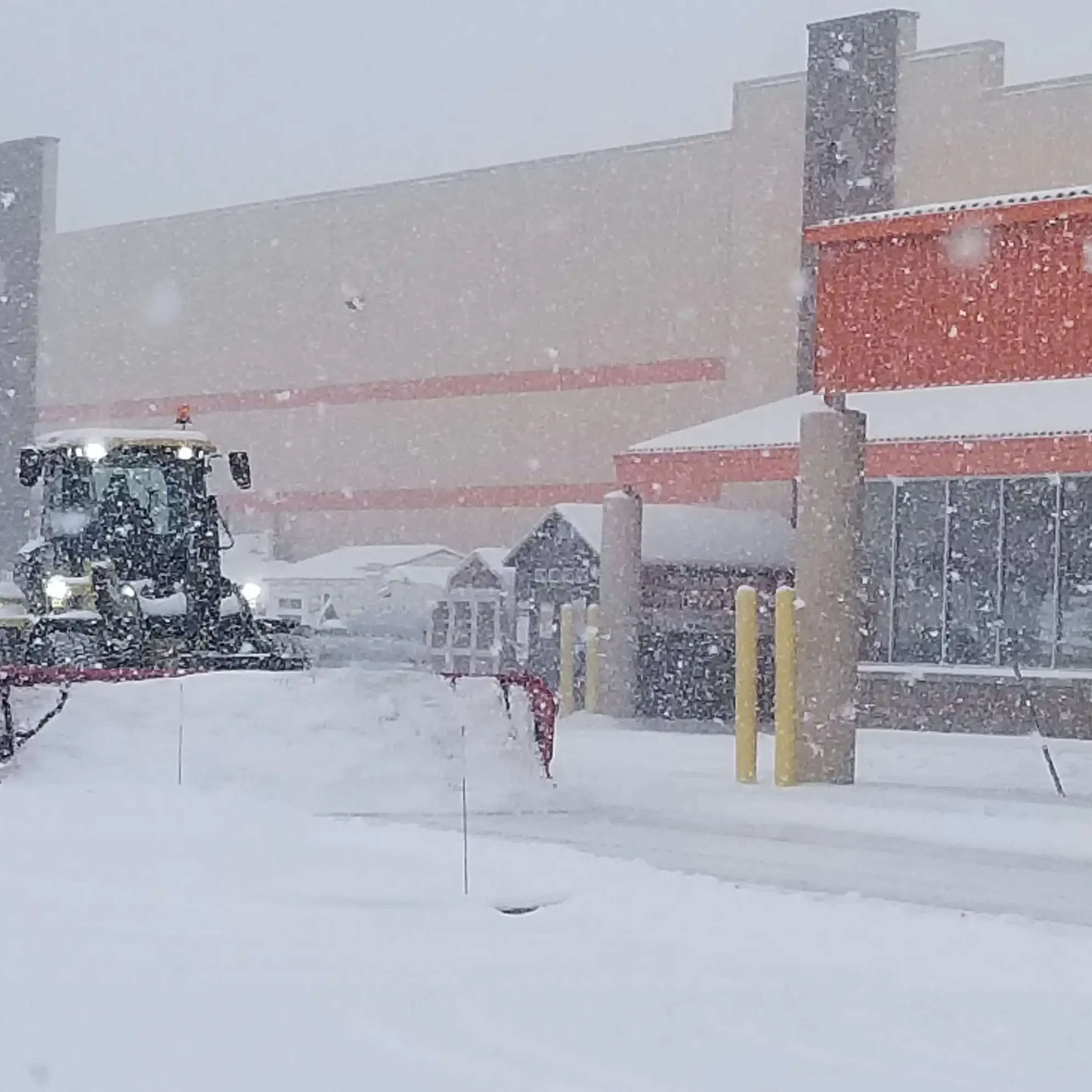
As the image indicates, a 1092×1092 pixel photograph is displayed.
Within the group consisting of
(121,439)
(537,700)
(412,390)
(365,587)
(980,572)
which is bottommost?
(537,700)

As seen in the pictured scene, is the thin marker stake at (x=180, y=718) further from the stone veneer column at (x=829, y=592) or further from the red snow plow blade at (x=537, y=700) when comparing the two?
the stone veneer column at (x=829, y=592)

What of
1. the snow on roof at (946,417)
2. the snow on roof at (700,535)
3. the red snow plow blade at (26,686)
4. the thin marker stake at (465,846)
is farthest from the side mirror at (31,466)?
the snow on roof at (700,535)

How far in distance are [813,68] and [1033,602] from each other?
10.4 m

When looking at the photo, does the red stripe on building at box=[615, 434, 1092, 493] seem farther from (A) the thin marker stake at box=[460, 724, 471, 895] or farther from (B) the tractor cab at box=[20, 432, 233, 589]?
(A) the thin marker stake at box=[460, 724, 471, 895]

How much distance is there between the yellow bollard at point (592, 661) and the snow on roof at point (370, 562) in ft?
34.4

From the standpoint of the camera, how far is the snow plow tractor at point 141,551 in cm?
1450

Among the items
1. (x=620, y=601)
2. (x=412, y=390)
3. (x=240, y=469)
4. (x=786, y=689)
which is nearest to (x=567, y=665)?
(x=620, y=601)

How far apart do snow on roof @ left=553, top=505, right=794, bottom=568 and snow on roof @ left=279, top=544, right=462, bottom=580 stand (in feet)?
23.1

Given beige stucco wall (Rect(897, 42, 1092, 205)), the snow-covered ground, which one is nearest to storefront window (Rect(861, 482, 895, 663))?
beige stucco wall (Rect(897, 42, 1092, 205))

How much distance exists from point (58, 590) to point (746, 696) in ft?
15.2

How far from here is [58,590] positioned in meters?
14.4

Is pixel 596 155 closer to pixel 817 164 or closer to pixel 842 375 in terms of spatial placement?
pixel 817 164

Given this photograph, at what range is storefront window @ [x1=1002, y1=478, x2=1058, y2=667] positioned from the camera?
21703mm

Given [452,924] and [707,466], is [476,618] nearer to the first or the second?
[707,466]
